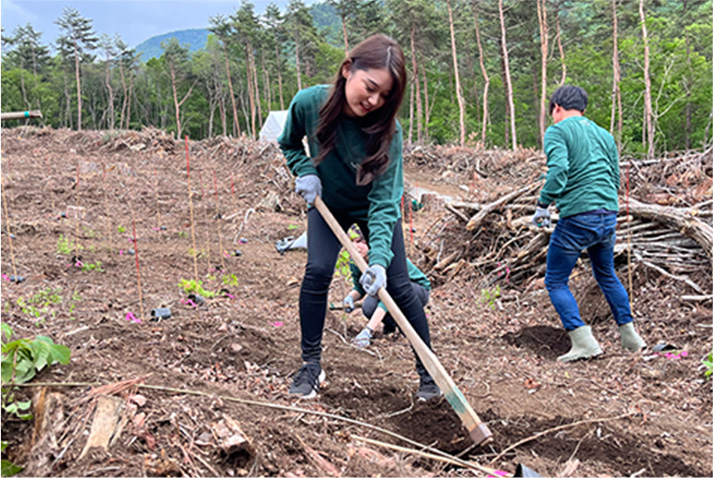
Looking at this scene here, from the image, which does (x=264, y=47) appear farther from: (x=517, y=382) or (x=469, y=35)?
(x=517, y=382)

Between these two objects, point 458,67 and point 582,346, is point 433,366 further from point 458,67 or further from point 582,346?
point 458,67

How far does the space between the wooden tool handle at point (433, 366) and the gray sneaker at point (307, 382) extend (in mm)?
534

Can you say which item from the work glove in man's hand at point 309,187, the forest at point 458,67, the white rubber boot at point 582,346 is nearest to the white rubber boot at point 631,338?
the white rubber boot at point 582,346

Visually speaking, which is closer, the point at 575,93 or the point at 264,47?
the point at 575,93

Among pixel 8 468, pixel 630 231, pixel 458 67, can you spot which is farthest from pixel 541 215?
pixel 458 67

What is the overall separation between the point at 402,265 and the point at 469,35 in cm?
3465

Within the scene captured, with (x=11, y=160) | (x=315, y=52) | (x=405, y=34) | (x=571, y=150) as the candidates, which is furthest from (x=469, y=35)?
(x=571, y=150)

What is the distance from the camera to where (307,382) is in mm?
2525

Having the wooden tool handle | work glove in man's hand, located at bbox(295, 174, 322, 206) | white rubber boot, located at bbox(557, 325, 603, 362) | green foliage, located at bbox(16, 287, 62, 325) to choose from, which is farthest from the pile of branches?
green foliage, located at bbox(16, 287, 62, 325)

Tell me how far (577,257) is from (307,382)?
220cm

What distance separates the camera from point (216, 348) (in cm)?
301

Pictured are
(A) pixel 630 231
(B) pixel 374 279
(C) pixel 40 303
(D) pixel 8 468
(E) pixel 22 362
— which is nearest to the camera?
(D) pixel 8 468

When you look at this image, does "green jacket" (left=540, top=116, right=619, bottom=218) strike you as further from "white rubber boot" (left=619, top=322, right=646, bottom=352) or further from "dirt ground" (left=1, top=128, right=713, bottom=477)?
"dirt ground" (left=1, top=128, right=713, bottom=477)

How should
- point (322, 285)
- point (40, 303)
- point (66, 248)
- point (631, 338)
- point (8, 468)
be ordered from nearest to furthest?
point (8, 468) < point (322, 285) < point (631, 338) < point (40, 303) < point (66, 248)
